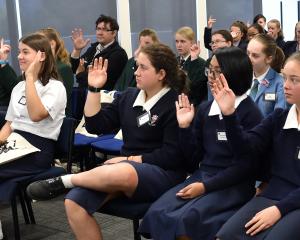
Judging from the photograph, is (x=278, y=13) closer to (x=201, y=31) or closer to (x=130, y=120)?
(x=201, y=31)

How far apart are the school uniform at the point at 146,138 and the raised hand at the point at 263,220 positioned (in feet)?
1.96

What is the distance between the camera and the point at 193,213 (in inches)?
76.3

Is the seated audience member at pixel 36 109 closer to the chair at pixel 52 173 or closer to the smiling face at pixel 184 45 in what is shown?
the chair at pixel 52 173

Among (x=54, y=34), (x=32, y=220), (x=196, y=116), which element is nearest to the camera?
(x=196, y=116)

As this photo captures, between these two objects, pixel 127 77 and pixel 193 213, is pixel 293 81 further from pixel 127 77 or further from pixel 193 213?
pixel 127 77

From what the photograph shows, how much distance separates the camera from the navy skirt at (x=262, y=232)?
5.58 feet

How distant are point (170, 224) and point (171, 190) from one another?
26 centimetres

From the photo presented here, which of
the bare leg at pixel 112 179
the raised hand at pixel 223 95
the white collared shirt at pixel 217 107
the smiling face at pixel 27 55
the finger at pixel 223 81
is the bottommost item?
the bare leg at pixel 112 179

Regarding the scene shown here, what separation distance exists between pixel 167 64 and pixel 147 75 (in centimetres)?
13

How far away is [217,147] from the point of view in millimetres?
2168

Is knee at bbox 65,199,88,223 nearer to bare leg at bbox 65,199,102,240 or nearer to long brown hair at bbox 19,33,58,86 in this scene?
bare leg at bbox 65,199,102,240

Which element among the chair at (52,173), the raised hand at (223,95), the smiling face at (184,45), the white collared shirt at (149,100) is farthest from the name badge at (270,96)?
the smiling face at (184,45)

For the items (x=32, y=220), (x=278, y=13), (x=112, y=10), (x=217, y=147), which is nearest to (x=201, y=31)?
(x=112, y=10)

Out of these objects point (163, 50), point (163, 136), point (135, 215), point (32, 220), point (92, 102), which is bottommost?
point (32, 220)
